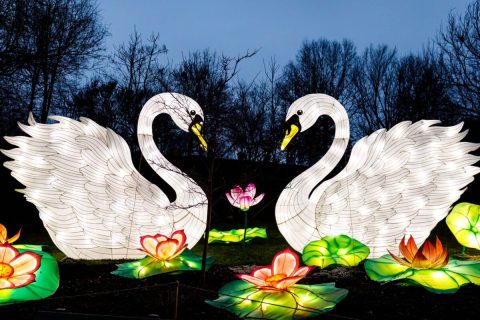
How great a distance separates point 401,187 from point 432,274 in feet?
6.40

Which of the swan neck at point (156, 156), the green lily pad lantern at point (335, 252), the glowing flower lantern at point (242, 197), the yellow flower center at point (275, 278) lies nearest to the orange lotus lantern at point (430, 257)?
the green lily pad lantern at point (335, 252)

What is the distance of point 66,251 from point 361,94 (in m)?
16.6

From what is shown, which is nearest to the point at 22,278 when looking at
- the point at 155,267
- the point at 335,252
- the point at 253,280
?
the point at 155,267

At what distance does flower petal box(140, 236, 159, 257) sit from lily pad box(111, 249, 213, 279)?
0.13 m

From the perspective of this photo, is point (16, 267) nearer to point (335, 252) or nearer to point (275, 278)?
point (275, 278)

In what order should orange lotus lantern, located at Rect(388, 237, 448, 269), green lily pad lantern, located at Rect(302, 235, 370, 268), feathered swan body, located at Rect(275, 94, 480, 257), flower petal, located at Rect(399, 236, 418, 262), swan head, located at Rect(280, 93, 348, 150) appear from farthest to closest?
1. swan head, located at Rect(280, 93, 348, 150)
2. feathered swan body, located at Rect(275, 94, 480, 257)
3. green lily pad lantern, located at Rect(302, 235, 370, 268)
4. flower petal, located at Rect(399, 236, 418, 262)
5. orange lotus lantern, located at Rect(388, 237, 448, 269)

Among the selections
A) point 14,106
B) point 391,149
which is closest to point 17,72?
point 14,106

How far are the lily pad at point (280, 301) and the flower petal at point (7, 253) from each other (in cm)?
176

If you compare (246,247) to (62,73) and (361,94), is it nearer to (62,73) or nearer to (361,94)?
(62,73)

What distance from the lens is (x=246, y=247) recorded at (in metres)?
9.14

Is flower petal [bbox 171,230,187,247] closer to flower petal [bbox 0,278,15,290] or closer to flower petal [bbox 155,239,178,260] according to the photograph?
flower petal [bbox 155,239,178,260]

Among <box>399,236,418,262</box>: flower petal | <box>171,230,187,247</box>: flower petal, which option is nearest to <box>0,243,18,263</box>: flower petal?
<box>171,230,187,247</box>: flower petal

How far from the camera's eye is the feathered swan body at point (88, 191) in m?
6.54

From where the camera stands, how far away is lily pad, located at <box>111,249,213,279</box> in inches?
223
